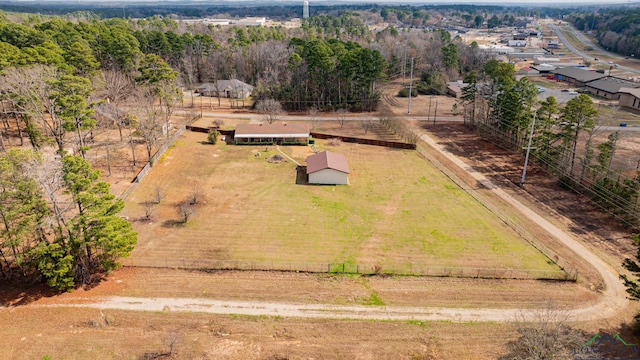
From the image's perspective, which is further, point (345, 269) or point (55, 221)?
point (345, 269)

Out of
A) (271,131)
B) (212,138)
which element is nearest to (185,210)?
(212,138)

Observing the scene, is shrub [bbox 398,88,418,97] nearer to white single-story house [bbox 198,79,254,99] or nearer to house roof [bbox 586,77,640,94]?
white single-story house [bbox 198,79,254,99]

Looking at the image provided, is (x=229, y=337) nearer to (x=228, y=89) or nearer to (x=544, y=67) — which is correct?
(x=228, y=89)

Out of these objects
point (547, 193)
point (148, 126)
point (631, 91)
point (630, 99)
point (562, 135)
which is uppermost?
point (631, 91)

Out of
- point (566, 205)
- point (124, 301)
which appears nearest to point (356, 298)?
point (124, 301)

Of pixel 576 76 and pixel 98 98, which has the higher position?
pixel 576 76

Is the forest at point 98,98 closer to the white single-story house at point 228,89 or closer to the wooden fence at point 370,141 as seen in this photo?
the white single-story house at point 228,89

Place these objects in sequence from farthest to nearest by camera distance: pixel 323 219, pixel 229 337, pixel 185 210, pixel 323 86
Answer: pixel 323 86, pixel 323 219, pixel 185 210, pixel 229 337

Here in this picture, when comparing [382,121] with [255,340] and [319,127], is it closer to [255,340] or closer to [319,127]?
[319,127]
